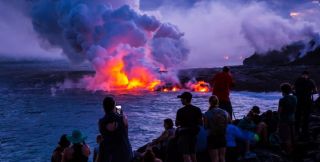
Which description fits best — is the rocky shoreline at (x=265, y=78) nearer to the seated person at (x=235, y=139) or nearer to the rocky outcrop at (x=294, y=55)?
the rocky outcrop at (x=294, y=55)

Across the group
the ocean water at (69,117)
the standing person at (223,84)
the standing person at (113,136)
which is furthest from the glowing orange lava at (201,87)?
the standing person at (113,136)

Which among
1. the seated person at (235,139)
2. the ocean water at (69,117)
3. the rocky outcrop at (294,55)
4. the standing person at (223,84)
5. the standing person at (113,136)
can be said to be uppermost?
the rocky outcrop at (294,55)

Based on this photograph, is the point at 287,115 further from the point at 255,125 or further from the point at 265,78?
the point at 265,78

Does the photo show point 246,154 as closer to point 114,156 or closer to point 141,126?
point 114,156

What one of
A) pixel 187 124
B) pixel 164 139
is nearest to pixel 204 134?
pixel 164 139

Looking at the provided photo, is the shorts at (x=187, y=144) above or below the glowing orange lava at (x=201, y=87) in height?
below

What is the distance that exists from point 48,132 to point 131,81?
43.7 m

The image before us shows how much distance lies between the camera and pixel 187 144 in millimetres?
10000

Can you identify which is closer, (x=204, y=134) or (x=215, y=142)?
(x=215, y=142)

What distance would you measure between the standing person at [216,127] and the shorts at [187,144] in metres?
0.61

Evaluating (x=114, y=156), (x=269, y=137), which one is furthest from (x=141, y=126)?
(x=114, y=156)

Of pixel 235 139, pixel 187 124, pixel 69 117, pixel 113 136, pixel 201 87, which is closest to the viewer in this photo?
pixel 113 136

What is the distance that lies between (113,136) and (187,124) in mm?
1878

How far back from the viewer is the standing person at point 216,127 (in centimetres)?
1020
